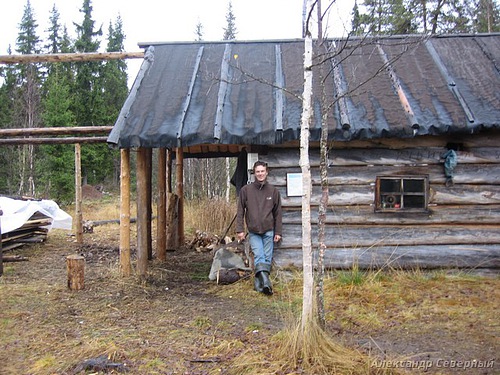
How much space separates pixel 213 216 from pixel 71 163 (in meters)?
15.1

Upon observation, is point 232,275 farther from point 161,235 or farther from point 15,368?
point 15,368

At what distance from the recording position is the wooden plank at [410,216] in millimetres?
6945

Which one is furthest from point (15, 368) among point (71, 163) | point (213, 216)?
point (71, 163)

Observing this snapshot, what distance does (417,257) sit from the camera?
6.93 meters

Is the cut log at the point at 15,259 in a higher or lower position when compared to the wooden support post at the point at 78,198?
lower

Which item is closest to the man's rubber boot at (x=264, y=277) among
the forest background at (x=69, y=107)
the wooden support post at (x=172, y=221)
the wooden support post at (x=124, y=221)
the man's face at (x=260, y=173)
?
the man's face at (x=260, y=173)

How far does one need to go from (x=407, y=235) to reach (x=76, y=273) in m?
5.34

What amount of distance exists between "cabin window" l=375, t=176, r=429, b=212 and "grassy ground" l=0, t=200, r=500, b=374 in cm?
104

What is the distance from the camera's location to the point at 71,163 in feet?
81.2

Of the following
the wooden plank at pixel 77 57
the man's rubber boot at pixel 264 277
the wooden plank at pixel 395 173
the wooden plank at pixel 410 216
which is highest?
the wooden plank at pixel 77 57

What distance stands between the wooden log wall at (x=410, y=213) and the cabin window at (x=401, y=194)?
0.08m

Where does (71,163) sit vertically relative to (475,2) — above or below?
below

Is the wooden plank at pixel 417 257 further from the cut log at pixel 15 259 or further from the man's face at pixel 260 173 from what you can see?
the cut log at pixel 15 259

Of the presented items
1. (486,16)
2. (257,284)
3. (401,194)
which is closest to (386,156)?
(401,194)
